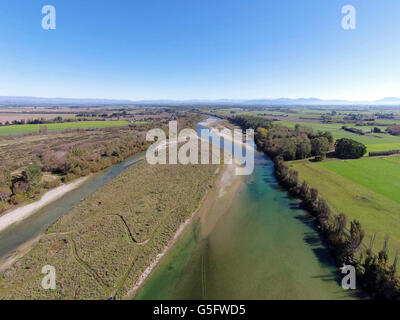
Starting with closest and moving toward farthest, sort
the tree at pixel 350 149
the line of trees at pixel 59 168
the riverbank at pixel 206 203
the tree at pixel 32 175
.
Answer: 1. the riverbank at pixel 206 203
2. the line of trees at pixel 59 168
3. the tree at pixel 32 175
4. the tree at pixel 350 149

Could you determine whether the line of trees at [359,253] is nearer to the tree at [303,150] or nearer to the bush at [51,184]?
the tree at [303,150]

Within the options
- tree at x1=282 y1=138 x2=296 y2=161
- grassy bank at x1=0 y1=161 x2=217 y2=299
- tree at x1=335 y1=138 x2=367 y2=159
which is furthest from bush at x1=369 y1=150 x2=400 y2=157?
grassy bank at x1=0 y1=161 x2=217 y2=299

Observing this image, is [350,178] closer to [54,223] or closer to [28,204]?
[54,223]

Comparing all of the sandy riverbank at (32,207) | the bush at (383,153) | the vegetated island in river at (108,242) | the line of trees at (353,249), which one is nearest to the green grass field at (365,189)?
the line of trees at (353,249)
